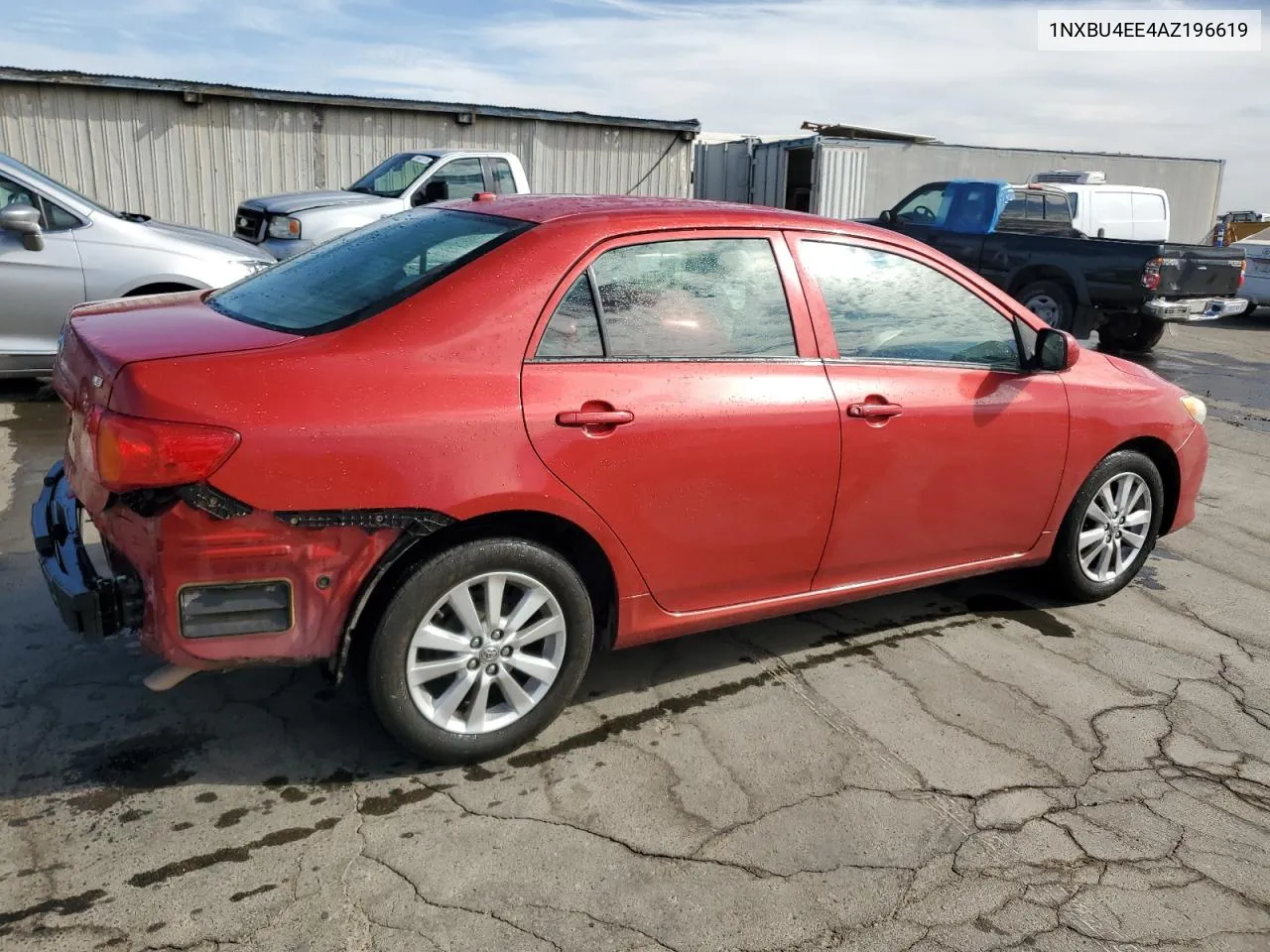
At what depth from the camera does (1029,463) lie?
4316 mm

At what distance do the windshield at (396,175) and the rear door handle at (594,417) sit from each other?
967 cm

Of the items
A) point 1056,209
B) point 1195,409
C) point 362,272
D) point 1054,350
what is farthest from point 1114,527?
point 1056,209

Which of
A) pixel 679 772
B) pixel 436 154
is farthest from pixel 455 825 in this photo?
pixel 436 154

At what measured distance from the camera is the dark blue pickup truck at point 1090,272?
477 inches

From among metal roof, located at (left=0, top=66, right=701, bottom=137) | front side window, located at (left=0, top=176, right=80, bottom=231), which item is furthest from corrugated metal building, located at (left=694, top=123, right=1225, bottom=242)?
front side window, located at (left=0, top=176, right=80, bottom=231)

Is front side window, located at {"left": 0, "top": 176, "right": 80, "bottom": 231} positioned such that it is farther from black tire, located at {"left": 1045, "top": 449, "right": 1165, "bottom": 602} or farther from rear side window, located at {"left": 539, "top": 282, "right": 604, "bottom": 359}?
black tire, located at {"left": 1045, "top": 449, "right": 1165, "bottom": 602}

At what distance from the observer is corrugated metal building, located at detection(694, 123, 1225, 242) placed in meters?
22.3

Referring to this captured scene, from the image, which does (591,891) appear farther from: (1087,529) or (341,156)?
(341,156)

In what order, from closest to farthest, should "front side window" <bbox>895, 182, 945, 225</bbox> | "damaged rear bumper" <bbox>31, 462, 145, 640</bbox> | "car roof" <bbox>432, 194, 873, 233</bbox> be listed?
"damaged rear bumper" <bbox>31, 462, 145, 640</bbox>, "car roof" <bbox>432, 194, 873, 233</bbox>, "front side window" <bbox>895, 182, 945, 225</bbox>

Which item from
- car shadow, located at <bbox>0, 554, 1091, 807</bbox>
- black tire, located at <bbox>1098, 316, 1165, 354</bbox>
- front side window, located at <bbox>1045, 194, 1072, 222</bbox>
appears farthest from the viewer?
front side window, located at <bbox>1045, 194, 1072, 222</bbox>

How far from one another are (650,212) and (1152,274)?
1015 centimetres

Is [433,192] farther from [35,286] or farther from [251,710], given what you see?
[251,710]

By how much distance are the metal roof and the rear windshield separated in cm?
1304

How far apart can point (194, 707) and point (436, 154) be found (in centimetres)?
1002
